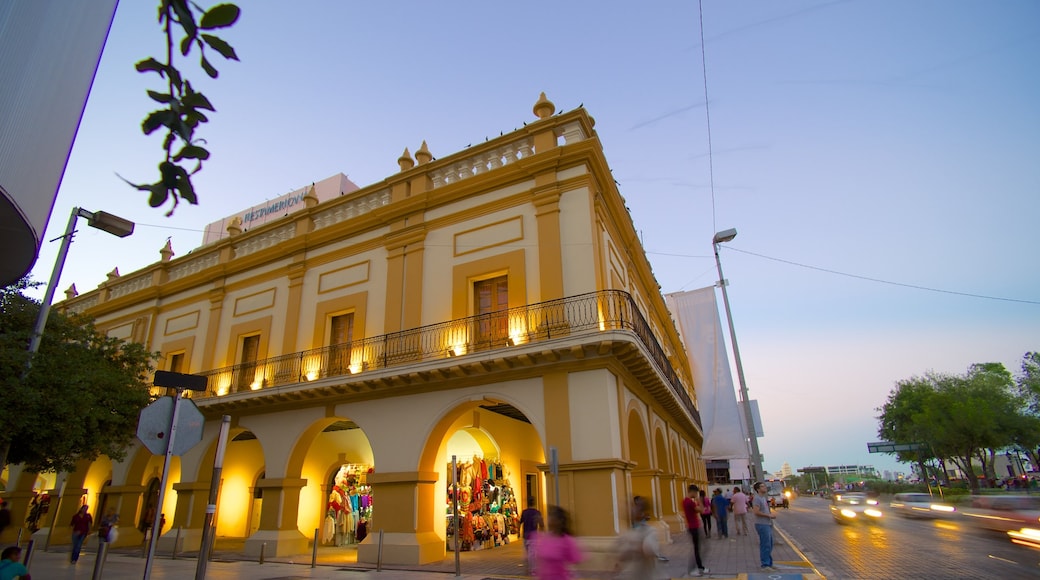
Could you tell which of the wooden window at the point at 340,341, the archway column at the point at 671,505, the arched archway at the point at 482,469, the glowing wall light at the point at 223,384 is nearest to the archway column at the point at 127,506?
the glowing wall light at the point at 223,384

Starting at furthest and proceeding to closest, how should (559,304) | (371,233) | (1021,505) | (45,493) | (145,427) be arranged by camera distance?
1. (45,493)
2. (371,233)
3. (559,304)
4. (1021,505)
5. (145,427)

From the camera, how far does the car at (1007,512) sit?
10.7 meters

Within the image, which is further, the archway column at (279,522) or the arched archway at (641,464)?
the arched archway at (641,464)

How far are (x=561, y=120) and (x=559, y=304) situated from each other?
202 inches

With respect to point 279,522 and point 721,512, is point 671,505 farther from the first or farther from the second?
point 279,522

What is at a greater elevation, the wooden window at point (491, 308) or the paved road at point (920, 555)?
the wooden window at point (491, 308)

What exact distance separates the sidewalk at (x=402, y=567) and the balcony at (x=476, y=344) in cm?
424

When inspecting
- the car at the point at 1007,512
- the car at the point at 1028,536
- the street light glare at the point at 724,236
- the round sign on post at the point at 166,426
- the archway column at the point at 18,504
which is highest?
the street light glare at the point at 724,236

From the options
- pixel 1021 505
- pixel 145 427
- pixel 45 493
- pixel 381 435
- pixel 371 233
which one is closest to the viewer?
pixel 145 427

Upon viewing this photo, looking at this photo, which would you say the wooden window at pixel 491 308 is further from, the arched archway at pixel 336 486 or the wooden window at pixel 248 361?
the wooden window at pixel 248 361

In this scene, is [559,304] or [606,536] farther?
[559,304]

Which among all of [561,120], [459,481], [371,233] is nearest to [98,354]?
[371,233]

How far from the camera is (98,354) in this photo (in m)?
14.3

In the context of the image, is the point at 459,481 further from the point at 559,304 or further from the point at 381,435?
the point at 559,304
